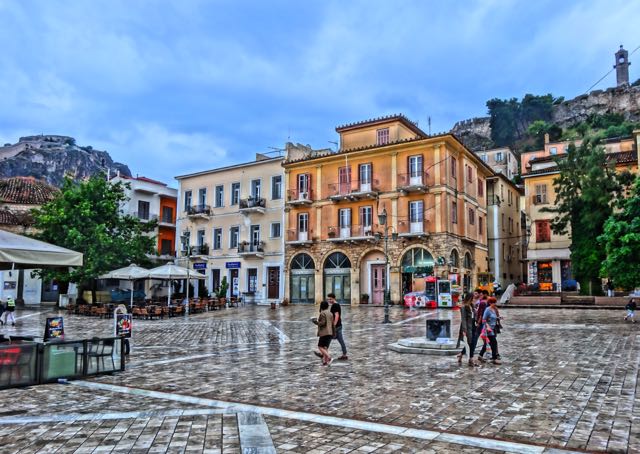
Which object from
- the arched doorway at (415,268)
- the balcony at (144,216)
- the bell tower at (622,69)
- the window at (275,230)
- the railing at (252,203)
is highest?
the bell tower at (622,69)

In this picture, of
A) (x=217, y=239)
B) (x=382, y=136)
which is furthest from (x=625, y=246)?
(x=217, y=239)

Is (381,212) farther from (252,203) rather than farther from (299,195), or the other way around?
(252,203)

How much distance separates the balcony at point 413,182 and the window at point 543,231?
13.9 m

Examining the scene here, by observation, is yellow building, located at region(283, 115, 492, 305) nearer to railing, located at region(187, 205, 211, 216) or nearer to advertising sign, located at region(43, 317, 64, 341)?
railing, located at region(187, 205, 211, 216)

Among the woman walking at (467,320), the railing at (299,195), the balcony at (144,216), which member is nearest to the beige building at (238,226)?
the railing at (299,195)

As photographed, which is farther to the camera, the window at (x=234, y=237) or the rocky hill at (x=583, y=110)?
the rocky hill at (x=583, y=110)

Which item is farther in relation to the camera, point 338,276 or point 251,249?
point 251,249

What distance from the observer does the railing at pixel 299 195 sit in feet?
122

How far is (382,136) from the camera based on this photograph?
35.8 m

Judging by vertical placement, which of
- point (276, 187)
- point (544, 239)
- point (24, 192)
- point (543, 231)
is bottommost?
point (544, 239)

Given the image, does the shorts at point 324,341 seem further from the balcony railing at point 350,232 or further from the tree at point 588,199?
the tree at point 588,199

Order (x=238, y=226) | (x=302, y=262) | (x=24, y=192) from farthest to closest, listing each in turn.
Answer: (x=24, y=192)
(x=238, y=226)
(x=302, y=262)

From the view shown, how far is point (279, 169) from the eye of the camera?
39250 millimetres

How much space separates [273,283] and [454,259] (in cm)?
1380
